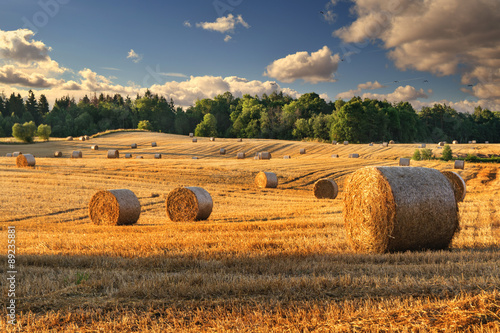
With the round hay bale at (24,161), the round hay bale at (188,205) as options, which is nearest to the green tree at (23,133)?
the round hay bale at (24,161)

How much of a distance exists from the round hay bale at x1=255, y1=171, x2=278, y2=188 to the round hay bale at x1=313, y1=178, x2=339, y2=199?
5310mm

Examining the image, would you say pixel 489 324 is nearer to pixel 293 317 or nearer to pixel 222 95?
pixel 293 317

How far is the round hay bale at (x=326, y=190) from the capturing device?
25.7m

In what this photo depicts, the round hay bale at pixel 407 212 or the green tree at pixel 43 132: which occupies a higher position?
the green tree at pixel 43 132

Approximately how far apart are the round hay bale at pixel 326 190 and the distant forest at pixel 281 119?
5821 centimetres

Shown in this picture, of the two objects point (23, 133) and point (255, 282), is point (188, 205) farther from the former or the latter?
point (23, 133)

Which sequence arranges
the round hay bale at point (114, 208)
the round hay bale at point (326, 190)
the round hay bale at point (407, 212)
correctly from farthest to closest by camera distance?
the round hay bale at point (326, 190)
the round hay bale at point (114, 208)
the round hay bale at point (407, 212)

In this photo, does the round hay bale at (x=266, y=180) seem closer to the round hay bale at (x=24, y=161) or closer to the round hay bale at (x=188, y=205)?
the round hay bale at (x=188, y=205)

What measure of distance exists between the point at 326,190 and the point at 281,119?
229 ft

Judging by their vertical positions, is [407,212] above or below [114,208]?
above

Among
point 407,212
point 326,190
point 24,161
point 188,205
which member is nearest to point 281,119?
point 24,161

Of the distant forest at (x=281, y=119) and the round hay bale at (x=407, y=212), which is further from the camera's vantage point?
the distant forest at (x=281, y=119)

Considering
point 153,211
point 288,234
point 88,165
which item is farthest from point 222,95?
point 288,234

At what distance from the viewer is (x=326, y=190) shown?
25859mm
